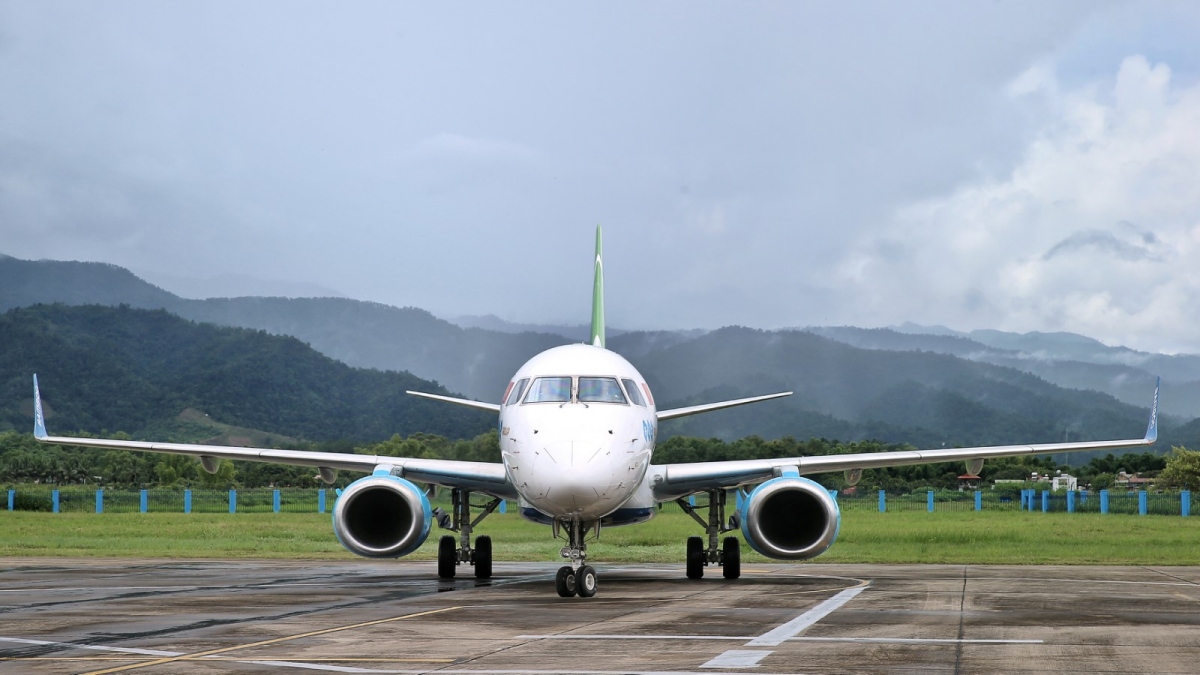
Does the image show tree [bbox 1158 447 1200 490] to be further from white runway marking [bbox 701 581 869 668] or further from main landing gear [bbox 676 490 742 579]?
white runway marking [bbox 701 581 869 668]

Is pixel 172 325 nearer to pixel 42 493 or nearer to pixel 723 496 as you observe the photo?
pixel 42 493

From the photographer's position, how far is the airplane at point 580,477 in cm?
1556

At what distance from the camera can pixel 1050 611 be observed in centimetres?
1412

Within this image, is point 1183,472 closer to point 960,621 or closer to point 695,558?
point 695,558

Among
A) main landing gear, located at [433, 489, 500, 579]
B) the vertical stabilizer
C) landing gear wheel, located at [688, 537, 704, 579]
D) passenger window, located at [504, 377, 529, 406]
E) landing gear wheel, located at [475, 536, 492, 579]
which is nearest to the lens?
passenger window, located at [504, 377, 529, 406]

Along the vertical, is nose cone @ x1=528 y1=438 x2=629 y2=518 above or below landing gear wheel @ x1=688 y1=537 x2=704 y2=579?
above

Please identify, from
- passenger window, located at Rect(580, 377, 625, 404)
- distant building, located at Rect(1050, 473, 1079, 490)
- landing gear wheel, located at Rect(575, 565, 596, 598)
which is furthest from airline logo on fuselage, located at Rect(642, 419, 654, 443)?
distant building, located at Rect(1050, 473, 1079, 490)

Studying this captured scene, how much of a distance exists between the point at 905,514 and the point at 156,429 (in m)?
122

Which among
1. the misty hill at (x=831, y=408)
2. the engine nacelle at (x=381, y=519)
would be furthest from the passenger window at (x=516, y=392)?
the misty hill at (x=831, y=408)

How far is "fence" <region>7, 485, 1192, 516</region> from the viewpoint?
4725cm

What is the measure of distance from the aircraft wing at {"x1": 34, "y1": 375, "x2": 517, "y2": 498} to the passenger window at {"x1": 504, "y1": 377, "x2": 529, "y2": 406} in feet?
5.47

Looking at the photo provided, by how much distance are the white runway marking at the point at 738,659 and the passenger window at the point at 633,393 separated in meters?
7.22

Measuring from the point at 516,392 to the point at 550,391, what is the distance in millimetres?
855

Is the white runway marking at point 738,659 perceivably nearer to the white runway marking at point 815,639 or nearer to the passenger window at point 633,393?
the white runway marking at point 815,639
